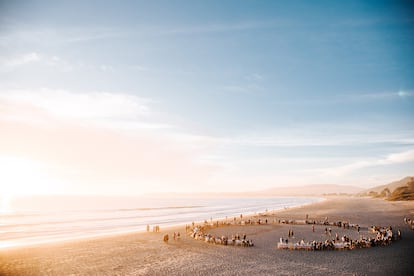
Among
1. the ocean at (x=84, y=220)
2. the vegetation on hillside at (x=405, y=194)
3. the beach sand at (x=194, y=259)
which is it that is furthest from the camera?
the vegetation on hillside at (x=405, y=194)

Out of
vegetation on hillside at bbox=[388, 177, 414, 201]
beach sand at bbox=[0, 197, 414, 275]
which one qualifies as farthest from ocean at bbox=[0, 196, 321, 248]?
vegetation on hillside at bbox=[388, 177, 414, 201]

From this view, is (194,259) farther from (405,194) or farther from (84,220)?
(405,194)

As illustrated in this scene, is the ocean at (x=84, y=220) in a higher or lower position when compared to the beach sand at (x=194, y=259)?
lower

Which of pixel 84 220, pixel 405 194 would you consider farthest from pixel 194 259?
pixel 405 194

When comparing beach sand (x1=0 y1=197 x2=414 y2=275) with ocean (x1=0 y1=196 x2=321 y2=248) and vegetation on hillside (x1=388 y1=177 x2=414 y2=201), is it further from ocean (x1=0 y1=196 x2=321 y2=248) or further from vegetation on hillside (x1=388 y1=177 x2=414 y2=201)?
vegetation on hillside (x1=388 y1=177 x2=414 y2=201)

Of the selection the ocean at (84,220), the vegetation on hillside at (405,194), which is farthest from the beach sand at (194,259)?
the vegetation on hillside at (405,194)

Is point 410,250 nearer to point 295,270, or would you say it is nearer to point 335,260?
point 335,260

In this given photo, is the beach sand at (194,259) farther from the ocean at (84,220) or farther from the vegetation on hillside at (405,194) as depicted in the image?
the vegetation on hillside at (405,194)

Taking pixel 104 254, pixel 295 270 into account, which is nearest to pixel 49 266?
pixel 104 254

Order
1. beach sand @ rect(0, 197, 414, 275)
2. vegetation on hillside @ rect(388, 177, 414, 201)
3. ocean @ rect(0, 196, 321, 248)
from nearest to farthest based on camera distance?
beach sand @ rect(0, 197, 414, 275) → ocean @ rect(0, 196, 321, 248) → vegetation on hillside @ rect(388, 177, 414, 201)

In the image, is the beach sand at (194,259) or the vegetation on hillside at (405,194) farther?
the vegetation on hillside at (405,194)

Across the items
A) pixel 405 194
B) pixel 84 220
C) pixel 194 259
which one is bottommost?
pixel 84 220
